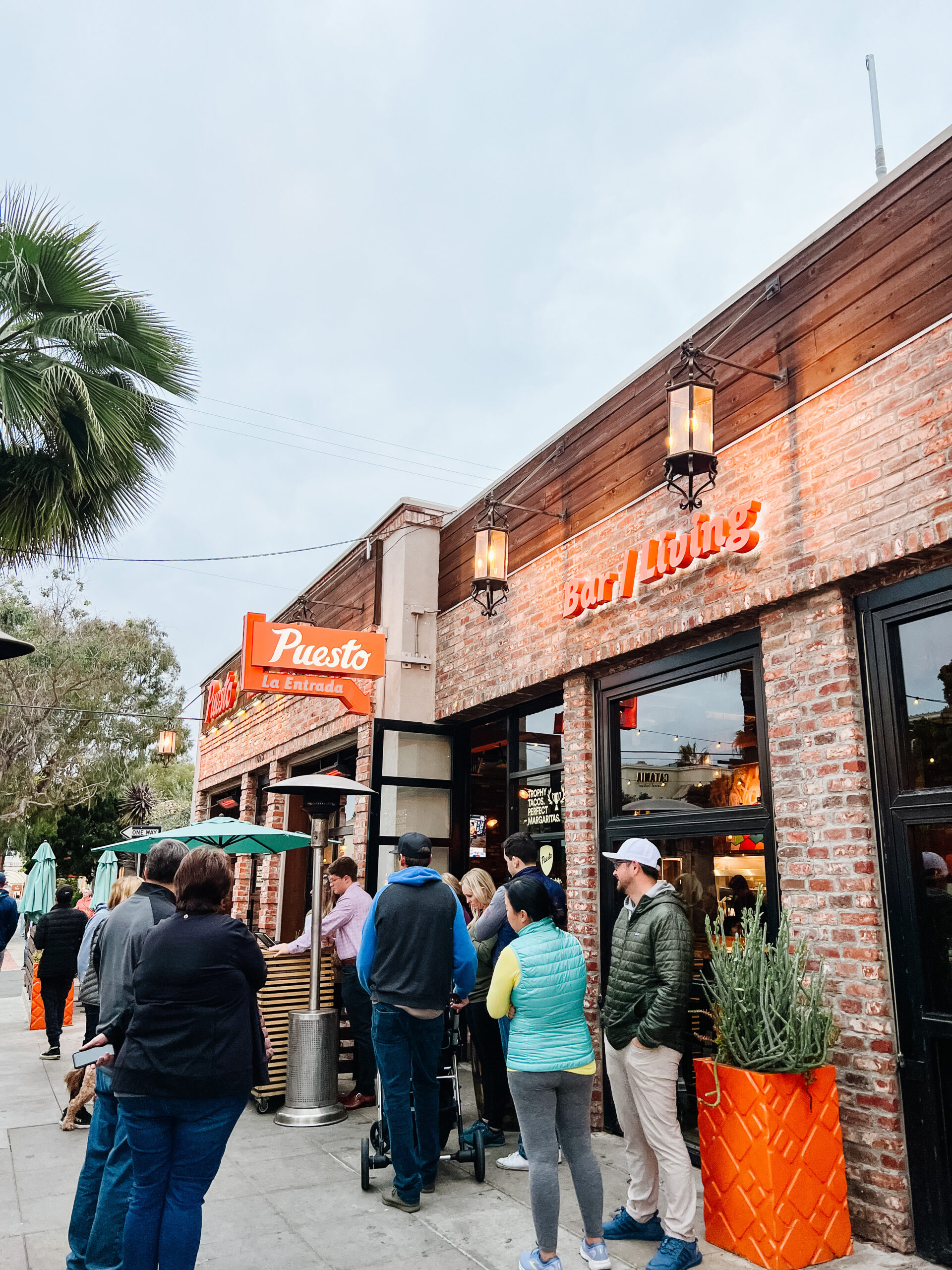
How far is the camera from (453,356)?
270ft

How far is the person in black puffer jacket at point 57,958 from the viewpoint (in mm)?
8477

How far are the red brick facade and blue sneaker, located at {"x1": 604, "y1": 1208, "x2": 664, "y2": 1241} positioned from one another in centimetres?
89

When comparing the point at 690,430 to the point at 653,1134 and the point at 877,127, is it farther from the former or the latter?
the point at 653,1134

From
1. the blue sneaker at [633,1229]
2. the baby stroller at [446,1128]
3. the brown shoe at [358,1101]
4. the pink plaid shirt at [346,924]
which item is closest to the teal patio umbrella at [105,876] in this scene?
the pink plaid shirt at [346,924]

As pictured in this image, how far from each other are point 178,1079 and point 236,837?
4836 mm

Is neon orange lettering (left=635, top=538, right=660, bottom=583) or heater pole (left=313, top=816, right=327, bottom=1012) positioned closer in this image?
neon orange lettering (left=635, top=538, right=660, bottom=583)

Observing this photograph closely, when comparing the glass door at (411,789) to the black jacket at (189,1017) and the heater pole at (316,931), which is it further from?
the black jacket at (189,1017)

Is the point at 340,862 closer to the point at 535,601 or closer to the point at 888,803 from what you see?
the point at 535,601

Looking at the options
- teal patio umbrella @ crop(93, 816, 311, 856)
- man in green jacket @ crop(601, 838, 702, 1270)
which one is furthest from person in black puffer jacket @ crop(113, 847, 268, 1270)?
teal patio umbrella @ crop(93, 816, 311, 856)

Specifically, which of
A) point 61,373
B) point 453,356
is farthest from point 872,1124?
point 453,356

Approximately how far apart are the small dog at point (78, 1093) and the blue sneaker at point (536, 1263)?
3.27 meters

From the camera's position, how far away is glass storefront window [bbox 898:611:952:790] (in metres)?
4.08

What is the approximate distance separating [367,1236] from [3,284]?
23.2 ft

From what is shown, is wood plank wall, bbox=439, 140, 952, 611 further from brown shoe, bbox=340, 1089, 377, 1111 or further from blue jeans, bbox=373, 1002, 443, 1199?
→ brown shoe, bbox=340, 1089, 377, 1111
